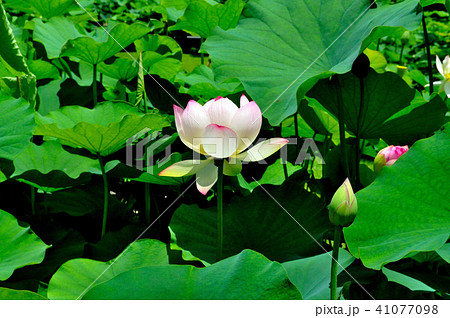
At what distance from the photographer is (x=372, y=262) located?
0.76m

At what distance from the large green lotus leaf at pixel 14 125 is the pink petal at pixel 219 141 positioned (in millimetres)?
392

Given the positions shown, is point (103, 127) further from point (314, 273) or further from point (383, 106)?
point (383, 106)

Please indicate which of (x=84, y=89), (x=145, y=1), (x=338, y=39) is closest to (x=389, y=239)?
(x=338, y=39)

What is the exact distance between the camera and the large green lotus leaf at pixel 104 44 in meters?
1.31

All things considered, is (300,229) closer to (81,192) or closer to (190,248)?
(190,248)

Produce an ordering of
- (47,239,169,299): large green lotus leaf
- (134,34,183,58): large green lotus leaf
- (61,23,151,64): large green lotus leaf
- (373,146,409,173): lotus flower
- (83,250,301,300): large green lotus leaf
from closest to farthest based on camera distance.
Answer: (83,250,301,300): large green lotus leaf < (47,239,169,299): large green lotus leaf < (373,146,409,173): lotus flower < (61,23,151,64): large green lotus leaf < (134,34,183,58): large green lotus leaf

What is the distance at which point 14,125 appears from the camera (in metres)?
0.99

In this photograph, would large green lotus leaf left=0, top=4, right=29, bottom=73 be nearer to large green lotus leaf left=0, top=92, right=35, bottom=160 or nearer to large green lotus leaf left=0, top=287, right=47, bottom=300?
large green lotus leaf left=0, top=92, right=35, bottom=160

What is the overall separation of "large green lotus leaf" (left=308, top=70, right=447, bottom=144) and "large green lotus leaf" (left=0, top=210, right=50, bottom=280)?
66 cm

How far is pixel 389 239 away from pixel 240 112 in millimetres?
312

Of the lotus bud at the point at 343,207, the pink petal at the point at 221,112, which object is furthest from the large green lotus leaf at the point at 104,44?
the lotus bud at the point at 343,207

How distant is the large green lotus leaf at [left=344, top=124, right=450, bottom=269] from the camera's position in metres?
0.78

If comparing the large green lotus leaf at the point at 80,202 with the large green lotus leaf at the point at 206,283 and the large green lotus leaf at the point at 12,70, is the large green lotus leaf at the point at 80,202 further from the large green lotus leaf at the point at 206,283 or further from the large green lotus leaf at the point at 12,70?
the large green lotus leaf at the point at 206,283

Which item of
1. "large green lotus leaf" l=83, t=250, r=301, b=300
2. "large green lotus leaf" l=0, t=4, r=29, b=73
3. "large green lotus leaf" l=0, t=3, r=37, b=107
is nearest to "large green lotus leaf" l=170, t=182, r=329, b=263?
"large green lotus leaf" l=83, t=250, r=301, b=300
